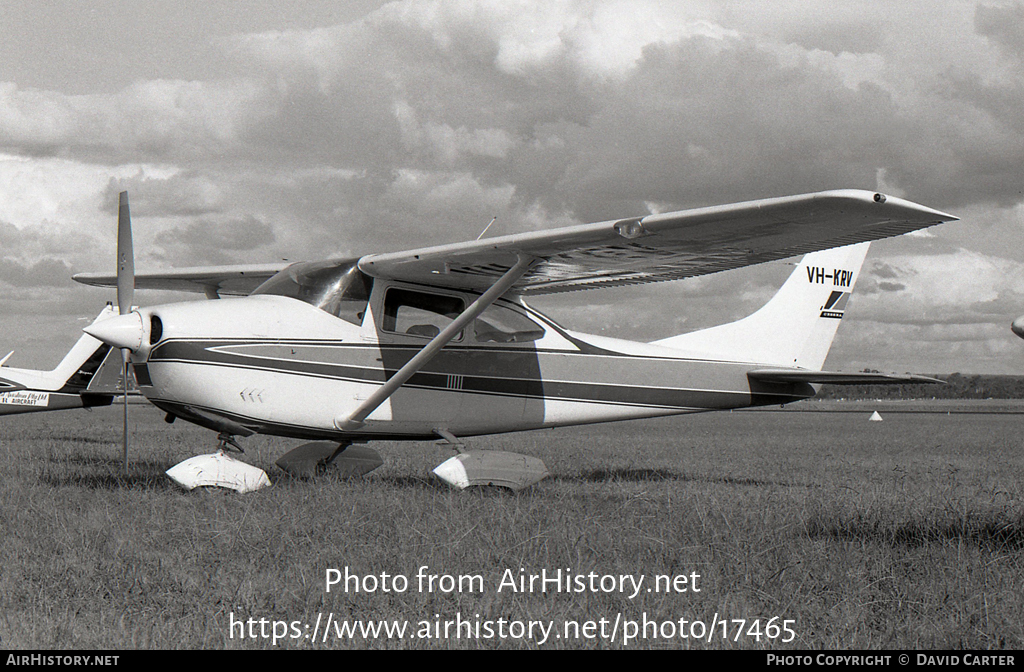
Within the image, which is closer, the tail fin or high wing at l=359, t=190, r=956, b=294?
high wing at l=359, t=190, r=956, b=294

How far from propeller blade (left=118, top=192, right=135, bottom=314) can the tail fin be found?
6466 mm

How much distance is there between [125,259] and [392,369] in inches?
115

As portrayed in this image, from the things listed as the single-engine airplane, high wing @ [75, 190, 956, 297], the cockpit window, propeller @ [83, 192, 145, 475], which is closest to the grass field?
propeller @ [83, 192, 145, 475]

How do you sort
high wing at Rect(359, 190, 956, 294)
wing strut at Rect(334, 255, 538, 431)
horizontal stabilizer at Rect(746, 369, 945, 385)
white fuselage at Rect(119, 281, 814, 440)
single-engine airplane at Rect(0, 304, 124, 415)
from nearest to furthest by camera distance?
high wing at Rect(359, 190, 956, 294) < white fuselage at Rect(119, 281, 814, 440) < wing strut at Rect(334, 255, 538, 431) < horizontal stabilizer at Rect(746, 369, 945, 385) < single-engine airplane at Rect(0, 304, 124, 415)

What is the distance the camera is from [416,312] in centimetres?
888

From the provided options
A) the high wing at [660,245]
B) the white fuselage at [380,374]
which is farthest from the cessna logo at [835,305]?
the high wing at [660,245]

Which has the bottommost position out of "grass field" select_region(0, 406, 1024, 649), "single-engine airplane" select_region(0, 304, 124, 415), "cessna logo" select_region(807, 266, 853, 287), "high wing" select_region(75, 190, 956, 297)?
"single-engine airplane" select_region(0, 304, 124, 415)

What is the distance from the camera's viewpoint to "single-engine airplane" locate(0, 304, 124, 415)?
1928 cm

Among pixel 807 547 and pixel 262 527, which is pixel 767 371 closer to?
pixel 807 547

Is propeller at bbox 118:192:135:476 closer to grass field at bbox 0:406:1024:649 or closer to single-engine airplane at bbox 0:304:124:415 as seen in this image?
grass field at bbox 0:406:1024:649

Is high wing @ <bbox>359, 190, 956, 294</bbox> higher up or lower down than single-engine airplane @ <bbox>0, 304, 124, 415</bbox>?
higher up

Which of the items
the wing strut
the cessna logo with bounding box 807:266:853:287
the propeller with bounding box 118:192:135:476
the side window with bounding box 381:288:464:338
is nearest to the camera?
the wing strut

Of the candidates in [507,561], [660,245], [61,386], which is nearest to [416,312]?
[660,245]

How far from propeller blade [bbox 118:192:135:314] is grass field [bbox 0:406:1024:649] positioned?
6.15 feet
